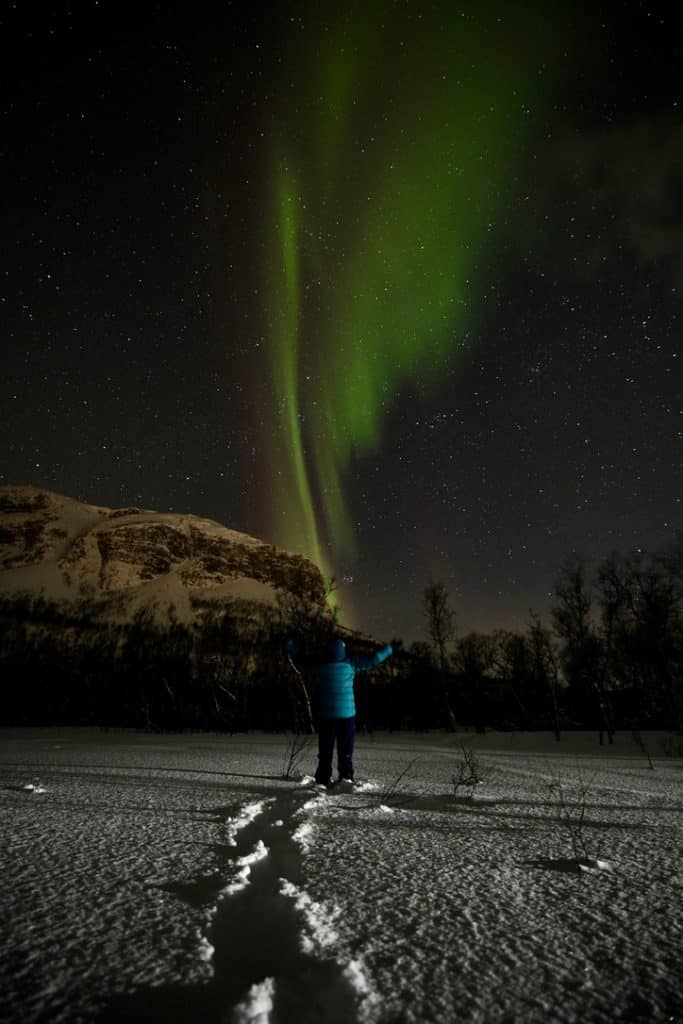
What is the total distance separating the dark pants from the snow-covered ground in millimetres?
1586

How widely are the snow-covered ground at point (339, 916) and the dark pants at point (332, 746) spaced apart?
1.59m

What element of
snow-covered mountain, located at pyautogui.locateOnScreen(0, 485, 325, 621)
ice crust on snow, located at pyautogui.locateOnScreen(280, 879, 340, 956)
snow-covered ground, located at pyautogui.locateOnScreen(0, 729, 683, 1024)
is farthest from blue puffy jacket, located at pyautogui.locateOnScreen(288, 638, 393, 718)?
snow-covered mountain, located at pyautogui.locateOnScreen(0, 485, 325, 621)

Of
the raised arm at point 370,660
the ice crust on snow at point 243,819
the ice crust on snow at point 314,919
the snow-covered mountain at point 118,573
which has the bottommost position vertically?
the ice crust on snow at point 243,819

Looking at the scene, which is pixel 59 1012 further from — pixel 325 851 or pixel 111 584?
pixel 111 584

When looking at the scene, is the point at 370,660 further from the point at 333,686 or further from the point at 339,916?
the point at 339,916

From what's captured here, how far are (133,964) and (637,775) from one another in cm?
614

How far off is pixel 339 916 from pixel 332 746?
349 cm

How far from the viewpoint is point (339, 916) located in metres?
1.38

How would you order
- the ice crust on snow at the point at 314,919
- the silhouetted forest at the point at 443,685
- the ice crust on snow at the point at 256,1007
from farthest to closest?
the silhouetted forest at the point at 443,685, the ice crust on snow at the point at 314,919, the ice crust on snow at the point at 256,1007

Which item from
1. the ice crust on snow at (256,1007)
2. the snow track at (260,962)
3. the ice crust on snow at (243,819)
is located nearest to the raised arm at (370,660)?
the ice crust on snow at (243,819)

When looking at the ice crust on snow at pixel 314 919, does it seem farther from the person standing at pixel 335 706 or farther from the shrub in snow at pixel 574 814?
the person standing at pixel 335 706

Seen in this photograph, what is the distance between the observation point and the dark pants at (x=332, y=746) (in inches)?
181

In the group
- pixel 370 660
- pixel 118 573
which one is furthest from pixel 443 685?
pixel 118 573

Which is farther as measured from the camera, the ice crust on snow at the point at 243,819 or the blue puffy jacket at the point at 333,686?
the blue puffy jacket at the point at 333,686
